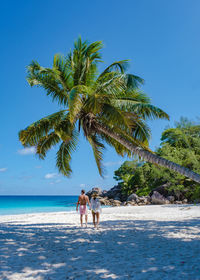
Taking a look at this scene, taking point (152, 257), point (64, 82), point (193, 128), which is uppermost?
point (193, 128)

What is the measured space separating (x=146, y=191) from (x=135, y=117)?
99.8 feet

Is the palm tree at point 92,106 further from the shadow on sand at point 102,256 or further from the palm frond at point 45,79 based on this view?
the shadow on sand at point 102,256

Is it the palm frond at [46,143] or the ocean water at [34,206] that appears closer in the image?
the palm frond at [46,143]

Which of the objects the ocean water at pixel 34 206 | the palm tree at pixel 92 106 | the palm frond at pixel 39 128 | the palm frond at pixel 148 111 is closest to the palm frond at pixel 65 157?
the palm tree at pixel 92 106

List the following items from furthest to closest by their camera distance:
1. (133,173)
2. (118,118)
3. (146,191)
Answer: (133,173), (146,191), (118,118)

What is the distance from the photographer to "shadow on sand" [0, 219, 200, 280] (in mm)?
4418

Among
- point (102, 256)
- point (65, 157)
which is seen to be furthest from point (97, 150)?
point (102, 256)

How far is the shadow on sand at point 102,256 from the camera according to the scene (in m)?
4.42

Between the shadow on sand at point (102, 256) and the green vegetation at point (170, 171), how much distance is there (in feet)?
25.1

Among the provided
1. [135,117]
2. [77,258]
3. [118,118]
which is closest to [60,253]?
[77,258]

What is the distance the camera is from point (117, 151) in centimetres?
1196

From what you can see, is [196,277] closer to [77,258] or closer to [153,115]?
[77,258]

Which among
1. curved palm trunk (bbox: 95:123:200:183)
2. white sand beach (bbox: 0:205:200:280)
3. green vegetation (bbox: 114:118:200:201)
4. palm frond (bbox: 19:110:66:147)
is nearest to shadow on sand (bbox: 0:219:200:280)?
white sand beach (bbox: 0:205:200:280)

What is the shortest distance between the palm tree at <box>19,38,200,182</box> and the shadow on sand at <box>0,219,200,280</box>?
270cm
